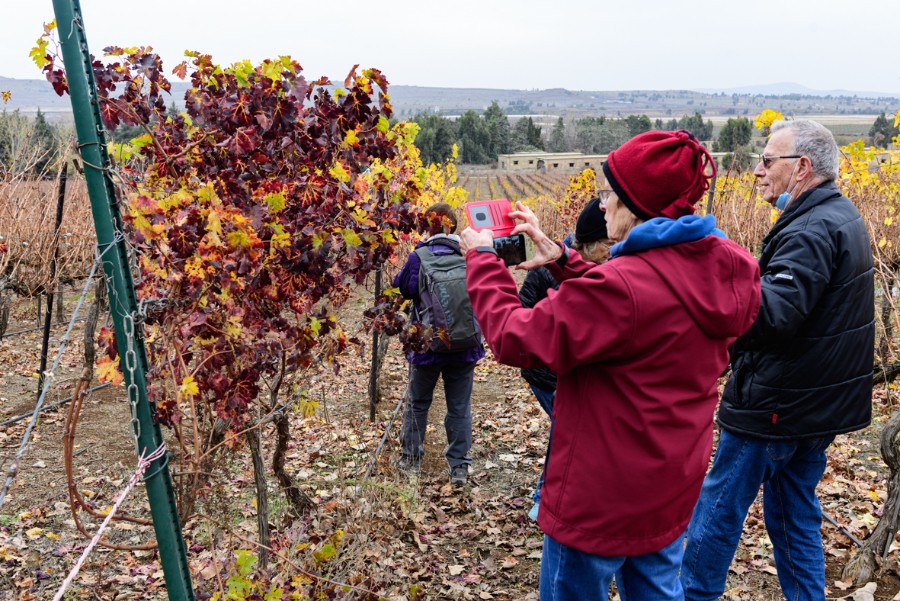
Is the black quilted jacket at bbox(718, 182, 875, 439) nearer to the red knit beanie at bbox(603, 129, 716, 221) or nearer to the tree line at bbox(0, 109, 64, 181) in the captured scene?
the red knit beanie at bbox(603, 129, 716, 221)

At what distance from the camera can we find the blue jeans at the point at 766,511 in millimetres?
2633

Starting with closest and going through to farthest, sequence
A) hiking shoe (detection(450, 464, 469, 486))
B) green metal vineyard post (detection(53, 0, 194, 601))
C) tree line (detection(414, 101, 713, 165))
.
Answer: green metal vineyard post (detection(53, 0, 194, 601)) → hiking shoe (detection(450, 464, 469, 486)) → tree line (detection(414, 101, 713, 165))

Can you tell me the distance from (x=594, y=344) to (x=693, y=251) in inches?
14.6

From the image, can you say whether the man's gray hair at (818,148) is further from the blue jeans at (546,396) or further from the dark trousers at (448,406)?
the dark trousers at (448,406)

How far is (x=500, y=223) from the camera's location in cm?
220

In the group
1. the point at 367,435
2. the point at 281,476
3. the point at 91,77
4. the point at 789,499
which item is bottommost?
the point at 367,435

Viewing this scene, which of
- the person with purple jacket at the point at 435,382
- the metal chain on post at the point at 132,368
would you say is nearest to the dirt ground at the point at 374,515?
the person with purple jacket at the point at 435,382

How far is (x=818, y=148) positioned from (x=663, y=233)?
4.36 feet

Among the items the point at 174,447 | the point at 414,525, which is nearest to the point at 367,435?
the point at 174,447

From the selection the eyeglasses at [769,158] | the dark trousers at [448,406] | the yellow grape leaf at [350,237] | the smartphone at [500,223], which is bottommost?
the dark trousers at [448,406]

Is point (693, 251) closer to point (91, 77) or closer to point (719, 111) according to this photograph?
point (91, 77)

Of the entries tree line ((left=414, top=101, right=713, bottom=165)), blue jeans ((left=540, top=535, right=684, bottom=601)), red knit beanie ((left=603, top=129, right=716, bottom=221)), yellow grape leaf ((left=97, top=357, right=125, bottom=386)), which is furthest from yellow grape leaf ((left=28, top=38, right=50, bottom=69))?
tree line ((left=414, top=101, right=713, bottom=165))

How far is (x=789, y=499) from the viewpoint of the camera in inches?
108

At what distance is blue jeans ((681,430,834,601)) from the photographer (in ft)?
8.64
